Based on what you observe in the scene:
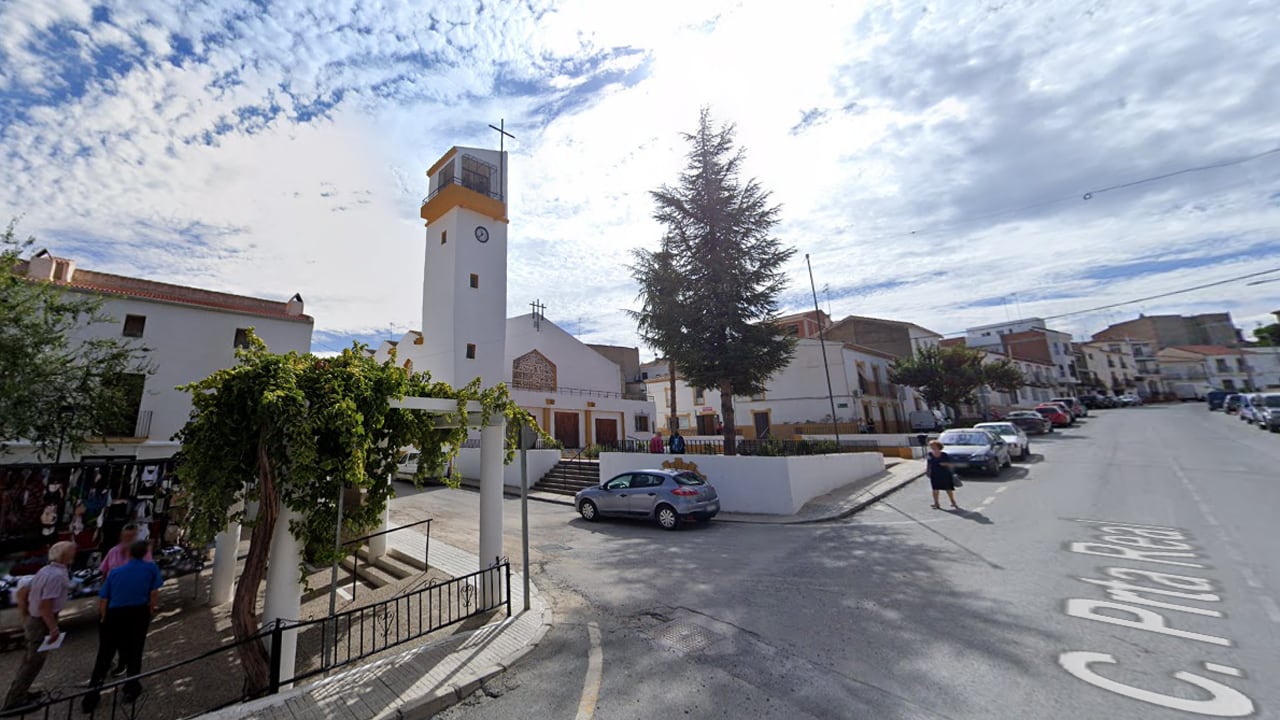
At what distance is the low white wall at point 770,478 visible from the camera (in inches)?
504

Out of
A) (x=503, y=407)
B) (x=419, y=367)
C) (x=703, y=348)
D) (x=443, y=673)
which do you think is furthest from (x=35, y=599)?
(x=419, y=367)

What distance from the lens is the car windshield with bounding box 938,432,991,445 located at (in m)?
16.5

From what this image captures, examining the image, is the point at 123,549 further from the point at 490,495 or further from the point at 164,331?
the point at 164,331

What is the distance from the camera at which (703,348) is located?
1577cm

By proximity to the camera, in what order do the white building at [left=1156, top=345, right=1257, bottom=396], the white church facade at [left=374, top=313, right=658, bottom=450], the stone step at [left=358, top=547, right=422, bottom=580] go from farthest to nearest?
the white building at [left=1156, top=345, right=1257, bottom=396] < the white church facade at [left=374, top=313, right=658, bottom=450] < the stone step at [left=358, top=547, right=422, bottom=580]

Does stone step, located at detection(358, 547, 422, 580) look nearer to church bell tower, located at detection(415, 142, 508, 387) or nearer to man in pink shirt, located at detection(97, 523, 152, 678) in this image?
man in pink shirt, located at detection(97, 523, 152, 678)

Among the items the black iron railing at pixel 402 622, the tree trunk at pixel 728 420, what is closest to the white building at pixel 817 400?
the tree trunk at pixel 728 420

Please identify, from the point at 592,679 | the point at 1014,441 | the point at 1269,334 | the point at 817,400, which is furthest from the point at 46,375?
the point at 1269,334

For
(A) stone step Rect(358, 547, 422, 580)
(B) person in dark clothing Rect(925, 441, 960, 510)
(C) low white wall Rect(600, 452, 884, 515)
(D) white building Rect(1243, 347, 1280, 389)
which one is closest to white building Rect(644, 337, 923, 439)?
(C) low white wall Rect(600, 452, 884, 515)

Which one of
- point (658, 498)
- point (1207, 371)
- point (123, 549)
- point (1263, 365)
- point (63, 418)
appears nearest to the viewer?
point (123, 549)

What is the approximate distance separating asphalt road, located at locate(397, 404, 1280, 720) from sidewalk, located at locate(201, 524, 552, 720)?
0.22m

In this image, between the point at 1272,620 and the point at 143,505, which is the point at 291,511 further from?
the point at 1272,620

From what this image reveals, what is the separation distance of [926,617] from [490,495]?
576cm

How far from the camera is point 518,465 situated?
20078 mm
